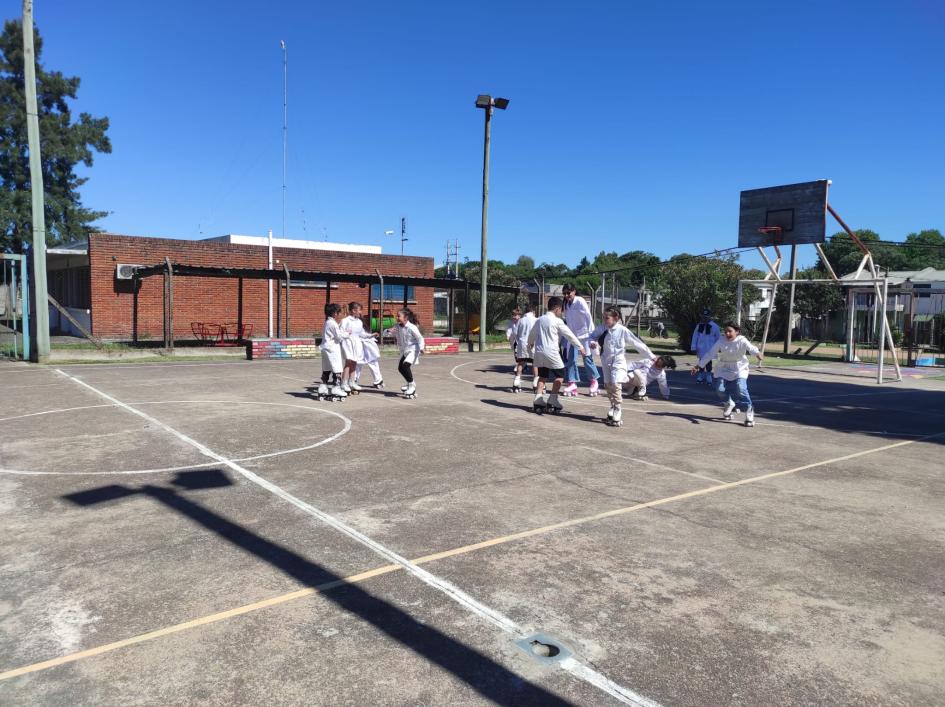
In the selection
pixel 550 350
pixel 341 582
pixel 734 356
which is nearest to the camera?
pixel 341 582

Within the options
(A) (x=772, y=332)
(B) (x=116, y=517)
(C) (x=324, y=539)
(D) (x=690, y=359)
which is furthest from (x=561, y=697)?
(A) (x=772, y=332)

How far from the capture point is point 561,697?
10.3ft

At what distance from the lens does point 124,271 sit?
2669 centimetres

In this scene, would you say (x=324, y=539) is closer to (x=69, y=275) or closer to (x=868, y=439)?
(x=868, y=439)

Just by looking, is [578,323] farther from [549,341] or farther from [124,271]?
[124,271]

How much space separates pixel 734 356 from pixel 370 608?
8.55 m

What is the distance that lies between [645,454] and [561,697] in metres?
5.50

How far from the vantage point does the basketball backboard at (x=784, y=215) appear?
74.7ft

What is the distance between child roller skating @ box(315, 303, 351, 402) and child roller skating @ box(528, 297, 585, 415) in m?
3.57

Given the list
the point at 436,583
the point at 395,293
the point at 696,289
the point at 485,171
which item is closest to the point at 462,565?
the point at 436,583

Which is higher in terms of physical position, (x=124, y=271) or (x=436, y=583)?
(x=124, y=271)

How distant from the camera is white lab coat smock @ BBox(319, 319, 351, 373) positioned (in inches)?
475

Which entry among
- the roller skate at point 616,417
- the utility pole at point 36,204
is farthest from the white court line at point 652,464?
the utility pole at point 36,204

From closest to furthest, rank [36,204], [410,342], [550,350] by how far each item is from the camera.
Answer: [550,350] → [410,342] → [36,204]
